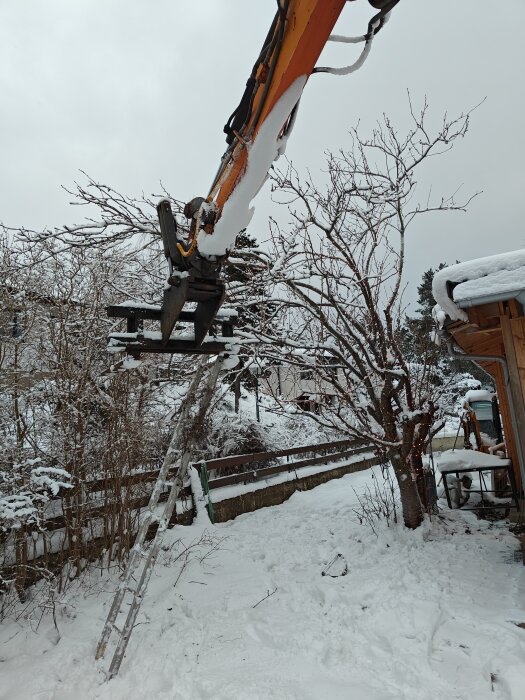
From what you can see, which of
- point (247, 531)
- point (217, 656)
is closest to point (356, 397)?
point (247, 531)

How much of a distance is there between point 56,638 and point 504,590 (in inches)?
173

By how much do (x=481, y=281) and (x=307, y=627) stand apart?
353 cm

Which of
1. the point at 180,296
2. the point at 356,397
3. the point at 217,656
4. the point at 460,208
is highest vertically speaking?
the point at 460,208

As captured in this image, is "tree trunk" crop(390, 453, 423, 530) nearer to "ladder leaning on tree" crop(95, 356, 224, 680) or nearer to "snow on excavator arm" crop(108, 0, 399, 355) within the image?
"ladder leaning on tree" crop(95, 356, 224, 680)

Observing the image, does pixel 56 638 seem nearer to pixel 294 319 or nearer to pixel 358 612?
pixel 358 612

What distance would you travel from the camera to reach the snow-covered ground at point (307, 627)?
3.12 meters

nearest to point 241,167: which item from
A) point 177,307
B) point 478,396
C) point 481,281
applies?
point 177,307

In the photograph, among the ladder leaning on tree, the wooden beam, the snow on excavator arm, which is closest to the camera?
the snow on excavator arm

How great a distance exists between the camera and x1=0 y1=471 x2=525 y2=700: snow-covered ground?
3.12 meters

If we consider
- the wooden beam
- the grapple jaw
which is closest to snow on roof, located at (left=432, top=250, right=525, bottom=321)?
the wooden beam

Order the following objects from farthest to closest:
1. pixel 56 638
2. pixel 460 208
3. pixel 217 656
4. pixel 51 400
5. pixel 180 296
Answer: pixel 460 208 < pixel 51 400 < pixel 56 638 < pixel 217 656 < pixel 180 296

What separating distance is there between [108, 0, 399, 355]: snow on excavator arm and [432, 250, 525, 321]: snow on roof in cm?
225

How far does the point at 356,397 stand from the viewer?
6566mm

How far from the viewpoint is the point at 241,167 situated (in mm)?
2559
